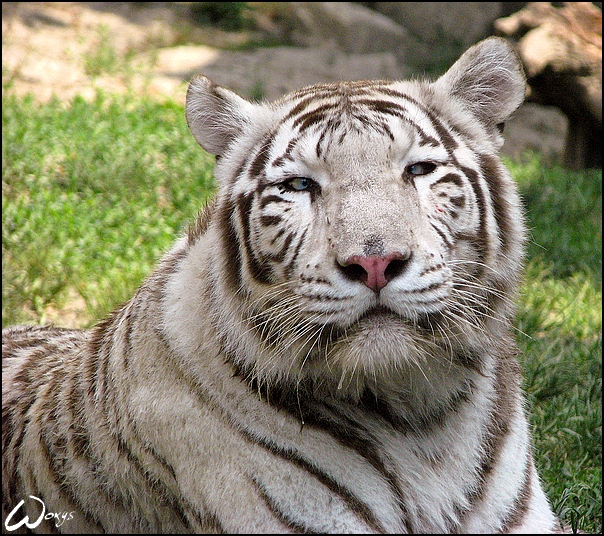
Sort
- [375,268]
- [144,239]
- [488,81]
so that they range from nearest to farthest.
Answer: [375,268] < [488,81] < [144,239]

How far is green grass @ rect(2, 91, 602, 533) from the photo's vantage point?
3.94m

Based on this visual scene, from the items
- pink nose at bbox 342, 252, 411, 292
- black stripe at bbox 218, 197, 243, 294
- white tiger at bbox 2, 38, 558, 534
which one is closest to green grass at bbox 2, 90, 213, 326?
white tiger at bbox 2, 38, 558, 534

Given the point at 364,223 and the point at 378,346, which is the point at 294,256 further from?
the point at 378,346

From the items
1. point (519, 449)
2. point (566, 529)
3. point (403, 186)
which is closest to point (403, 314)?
point (403, 186)

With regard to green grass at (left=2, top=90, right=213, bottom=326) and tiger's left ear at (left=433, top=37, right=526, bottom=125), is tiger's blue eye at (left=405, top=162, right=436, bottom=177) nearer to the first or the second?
tiger's left ear at (left=433, top=37, right=526, bottom=125)

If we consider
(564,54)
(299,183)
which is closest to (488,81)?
(299,183)

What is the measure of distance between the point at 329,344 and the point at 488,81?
1.03 m

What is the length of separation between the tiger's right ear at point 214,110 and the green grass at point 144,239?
1.71 meters

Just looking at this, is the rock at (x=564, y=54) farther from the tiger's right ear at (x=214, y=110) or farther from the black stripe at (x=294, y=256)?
the black stripe at (x=294, y=256)

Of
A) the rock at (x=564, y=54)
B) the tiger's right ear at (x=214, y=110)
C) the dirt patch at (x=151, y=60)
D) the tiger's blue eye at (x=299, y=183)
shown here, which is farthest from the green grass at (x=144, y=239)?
the tiger's right ear at (x=214, y=110)

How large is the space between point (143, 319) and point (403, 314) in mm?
915

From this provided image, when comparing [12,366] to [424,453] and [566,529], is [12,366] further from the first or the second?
[566,529]

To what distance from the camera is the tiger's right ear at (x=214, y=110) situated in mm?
2668

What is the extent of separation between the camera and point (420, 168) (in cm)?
Answer: 237
